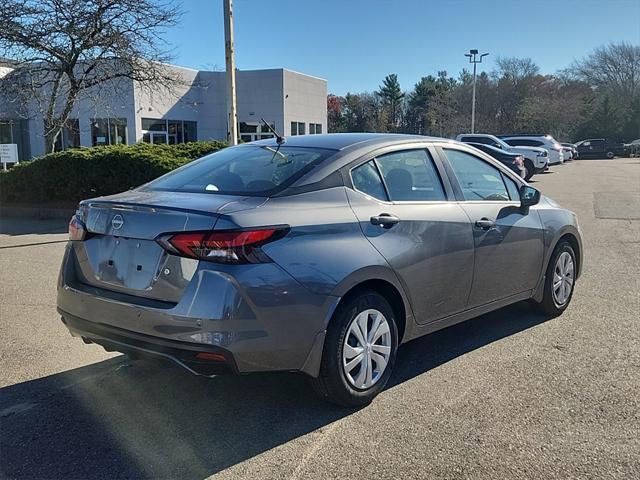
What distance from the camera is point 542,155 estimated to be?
2658 centimetres

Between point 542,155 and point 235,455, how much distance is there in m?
26.0

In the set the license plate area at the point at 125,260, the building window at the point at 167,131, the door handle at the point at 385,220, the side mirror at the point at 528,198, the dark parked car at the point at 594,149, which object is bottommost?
the license plate area at the point at 125,260

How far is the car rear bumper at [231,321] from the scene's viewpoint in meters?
3.15

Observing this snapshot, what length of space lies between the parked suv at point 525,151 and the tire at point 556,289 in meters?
19.9

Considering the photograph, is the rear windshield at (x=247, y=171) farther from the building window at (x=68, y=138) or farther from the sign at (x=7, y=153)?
the building window at (x=68, y=138)

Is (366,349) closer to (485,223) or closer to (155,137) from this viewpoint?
(485,223)

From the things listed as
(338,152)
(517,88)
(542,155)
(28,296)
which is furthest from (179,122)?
(517,88)

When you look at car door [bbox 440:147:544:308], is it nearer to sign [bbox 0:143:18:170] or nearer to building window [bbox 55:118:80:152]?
sign [bbox 0:143:18:170]

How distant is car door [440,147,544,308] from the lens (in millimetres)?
4621

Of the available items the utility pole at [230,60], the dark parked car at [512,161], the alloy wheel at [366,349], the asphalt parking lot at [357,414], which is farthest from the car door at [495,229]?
the dark parked car at [512,161]

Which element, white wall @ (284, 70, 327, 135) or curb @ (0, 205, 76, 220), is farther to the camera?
white wall @ (284, 70, 327, 135)

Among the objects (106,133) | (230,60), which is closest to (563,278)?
(230,60)

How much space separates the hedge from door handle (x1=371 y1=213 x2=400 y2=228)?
9.22m

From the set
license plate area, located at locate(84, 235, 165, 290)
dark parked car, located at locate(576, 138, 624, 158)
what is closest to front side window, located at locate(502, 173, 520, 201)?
license plate area, located at locate(84, 235, 165, 290)
